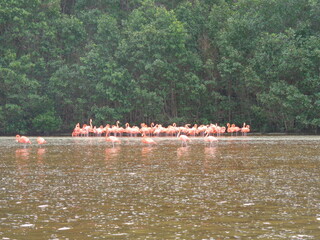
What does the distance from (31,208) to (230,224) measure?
358 centimetres

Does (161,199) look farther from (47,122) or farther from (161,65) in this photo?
(47,122)

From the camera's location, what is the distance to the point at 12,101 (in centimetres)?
4759

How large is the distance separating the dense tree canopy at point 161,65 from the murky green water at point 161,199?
24488 millimetres

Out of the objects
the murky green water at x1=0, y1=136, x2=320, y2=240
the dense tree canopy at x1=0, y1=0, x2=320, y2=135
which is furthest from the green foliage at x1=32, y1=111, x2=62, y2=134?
the murky green water at x1=0, y1=136, x2=320, y2=240

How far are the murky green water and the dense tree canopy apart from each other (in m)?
24.5

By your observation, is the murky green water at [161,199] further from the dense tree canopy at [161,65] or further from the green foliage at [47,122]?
the green foliage at [47,122]

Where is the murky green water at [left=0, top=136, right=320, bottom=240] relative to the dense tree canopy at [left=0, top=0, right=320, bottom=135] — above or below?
below

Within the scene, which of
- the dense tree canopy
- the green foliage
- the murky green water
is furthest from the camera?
the green foliage

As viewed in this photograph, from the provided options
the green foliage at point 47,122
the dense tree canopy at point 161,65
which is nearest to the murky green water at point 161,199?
the dense tree canopy at point 161,65

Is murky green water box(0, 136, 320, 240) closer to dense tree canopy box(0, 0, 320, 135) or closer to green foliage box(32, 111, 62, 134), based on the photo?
dense tree canopy box(0, 0, 320, 135)

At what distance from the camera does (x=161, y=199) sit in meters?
12.3

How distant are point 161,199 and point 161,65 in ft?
113

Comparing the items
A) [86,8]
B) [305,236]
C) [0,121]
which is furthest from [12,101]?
[305,236]

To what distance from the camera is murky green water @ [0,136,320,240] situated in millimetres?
9547
